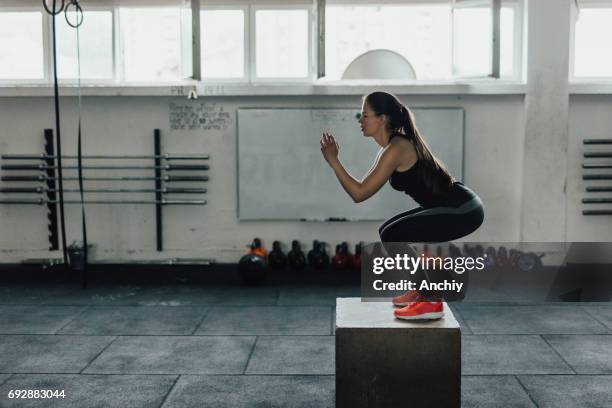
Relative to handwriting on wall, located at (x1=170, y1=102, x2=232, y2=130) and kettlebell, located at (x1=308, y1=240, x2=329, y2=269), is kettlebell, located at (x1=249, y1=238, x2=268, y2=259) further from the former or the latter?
handwriting on wall, located at (x1=170, y1=102, x2=232, y2=130)

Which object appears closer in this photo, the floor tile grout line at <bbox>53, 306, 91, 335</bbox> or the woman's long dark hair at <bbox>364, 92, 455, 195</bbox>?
the woman's long dark hair at <bbox>364, 92, 455, 195</bbox>

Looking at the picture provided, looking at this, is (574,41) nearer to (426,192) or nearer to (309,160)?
(309,160)

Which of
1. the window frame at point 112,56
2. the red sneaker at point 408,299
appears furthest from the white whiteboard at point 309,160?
the red sneaker at point 408,299

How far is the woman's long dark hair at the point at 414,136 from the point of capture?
265 centimetres

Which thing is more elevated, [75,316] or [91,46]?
[91,46]

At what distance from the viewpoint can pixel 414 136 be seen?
105 inches

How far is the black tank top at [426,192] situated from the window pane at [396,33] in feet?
11.3

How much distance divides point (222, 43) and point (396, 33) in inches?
59.7

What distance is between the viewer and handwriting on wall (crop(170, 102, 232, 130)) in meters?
5.92

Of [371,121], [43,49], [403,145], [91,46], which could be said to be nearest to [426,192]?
[403,145]

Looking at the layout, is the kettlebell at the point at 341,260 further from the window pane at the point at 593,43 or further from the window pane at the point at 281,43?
the window pane at the point at 593,43

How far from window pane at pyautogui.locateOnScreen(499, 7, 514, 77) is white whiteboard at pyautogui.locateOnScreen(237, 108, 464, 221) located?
55 centimetres

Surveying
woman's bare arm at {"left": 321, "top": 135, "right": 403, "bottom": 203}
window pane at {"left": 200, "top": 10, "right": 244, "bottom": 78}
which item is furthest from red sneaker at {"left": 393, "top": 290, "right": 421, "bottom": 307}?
window pane at {"left": 200, "top": 10, "right": 244, "bottom": 78}

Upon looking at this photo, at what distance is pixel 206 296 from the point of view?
525 centimetres
